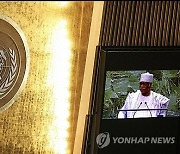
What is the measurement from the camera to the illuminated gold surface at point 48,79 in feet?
15.3

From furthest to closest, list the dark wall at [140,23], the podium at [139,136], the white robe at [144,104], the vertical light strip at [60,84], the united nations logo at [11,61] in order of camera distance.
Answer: the united nations logo at [11,61]
the vertical light strip at [60,84]
the dark wall at [140,23]
the white robe at [144,104]
the podium at [139,136]

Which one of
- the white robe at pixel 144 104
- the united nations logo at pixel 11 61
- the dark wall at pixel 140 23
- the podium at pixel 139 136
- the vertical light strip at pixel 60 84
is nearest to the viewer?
the podium at pixel 139 136

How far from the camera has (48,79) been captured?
4809 millimetres

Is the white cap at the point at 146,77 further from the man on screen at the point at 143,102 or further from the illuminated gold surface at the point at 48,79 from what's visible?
the illuminated gold surface at the point at 48,79

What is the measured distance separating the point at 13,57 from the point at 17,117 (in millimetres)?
624

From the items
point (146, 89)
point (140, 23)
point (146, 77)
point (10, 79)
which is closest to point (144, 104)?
point (146, 89)

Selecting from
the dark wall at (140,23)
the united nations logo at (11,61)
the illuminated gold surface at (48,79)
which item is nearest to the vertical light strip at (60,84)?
the illuminated gold surface at (48,79)

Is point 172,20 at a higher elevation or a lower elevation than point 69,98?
higher

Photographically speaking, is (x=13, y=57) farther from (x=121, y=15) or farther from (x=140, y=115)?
(x=140, y=115)

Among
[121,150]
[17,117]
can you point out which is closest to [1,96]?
[17,117]

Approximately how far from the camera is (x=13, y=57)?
4.88 metres

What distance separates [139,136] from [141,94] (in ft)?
1.26

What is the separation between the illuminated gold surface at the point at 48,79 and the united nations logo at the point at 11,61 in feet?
0.19

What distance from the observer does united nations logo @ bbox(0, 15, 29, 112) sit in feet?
15.8
